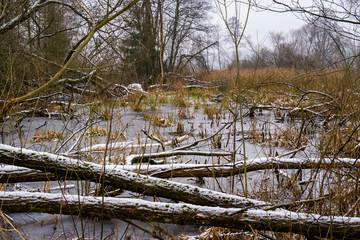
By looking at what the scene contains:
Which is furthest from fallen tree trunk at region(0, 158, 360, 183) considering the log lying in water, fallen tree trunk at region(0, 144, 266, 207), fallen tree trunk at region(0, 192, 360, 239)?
fallen tree trunk at region(0, 192, 360, 239)

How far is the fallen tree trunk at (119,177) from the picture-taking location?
1692mm

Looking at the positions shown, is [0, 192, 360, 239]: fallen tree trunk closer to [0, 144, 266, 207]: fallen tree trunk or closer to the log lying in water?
[0, 144, 266, 207]: fallen tree trunk

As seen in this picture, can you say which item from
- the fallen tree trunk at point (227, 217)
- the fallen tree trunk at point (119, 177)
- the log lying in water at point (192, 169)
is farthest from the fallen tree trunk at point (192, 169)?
the fallen tree trunk at point (227, 217)

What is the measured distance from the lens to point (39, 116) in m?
6.68

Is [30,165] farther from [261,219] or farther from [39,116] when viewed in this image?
[39,116]

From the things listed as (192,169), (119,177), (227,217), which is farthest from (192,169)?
(227,217)

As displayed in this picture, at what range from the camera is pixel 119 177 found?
5.94ft

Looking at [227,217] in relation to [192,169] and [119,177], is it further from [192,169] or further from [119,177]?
[192,169]

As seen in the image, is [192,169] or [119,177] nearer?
[119,177]

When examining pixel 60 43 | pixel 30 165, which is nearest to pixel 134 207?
pixel 30 165

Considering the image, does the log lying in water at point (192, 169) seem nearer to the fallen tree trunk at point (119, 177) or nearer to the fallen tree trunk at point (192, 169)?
the fallen tree trunk at point (192, 169)

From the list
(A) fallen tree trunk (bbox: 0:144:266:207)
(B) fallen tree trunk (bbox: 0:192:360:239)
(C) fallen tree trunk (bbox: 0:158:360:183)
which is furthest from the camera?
(C) fallen tree trunk (bbox: 0:158:360:183)

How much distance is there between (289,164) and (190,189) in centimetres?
115

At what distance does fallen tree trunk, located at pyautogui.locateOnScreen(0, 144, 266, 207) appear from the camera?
1692mm
